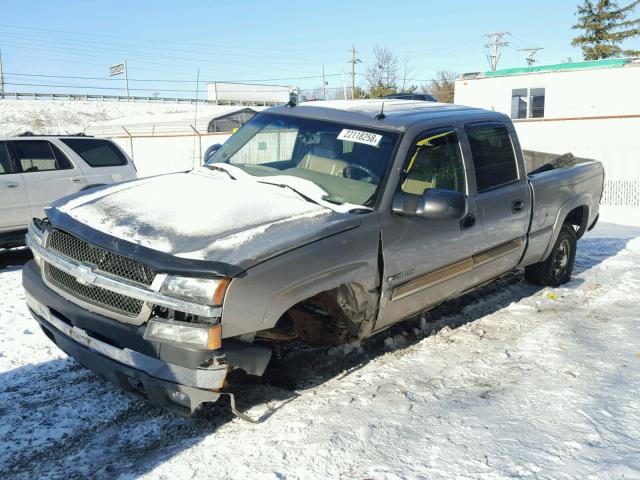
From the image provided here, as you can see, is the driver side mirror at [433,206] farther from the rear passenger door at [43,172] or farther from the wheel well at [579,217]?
the rear passenger door at [43,172]

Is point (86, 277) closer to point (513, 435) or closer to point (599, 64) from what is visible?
point (513, 435)

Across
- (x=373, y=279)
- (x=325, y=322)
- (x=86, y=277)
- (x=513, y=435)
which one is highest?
(x=86, y=277)

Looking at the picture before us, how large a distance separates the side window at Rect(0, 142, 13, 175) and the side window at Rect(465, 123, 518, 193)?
20.8ft

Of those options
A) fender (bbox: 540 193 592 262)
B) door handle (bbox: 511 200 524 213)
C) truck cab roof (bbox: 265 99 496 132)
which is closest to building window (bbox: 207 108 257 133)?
fender (bbox: 540 193 592 262)

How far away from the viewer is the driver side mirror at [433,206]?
12.2 ft

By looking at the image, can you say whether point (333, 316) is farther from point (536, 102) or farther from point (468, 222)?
point (536, 102)

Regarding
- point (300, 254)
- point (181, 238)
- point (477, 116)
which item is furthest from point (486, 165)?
point (181, 238)

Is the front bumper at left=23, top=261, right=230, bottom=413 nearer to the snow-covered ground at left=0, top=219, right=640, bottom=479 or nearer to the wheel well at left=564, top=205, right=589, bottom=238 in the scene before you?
the snow-covered ground at left=0, top=219, right=640, bottom=479

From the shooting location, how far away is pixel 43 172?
321 inches

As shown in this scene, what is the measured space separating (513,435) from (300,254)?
1.64 m

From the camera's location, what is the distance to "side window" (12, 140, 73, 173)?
316 inches

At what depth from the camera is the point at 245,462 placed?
305 cm

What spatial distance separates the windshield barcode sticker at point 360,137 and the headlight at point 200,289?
181cm

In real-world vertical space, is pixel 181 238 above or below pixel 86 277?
above
